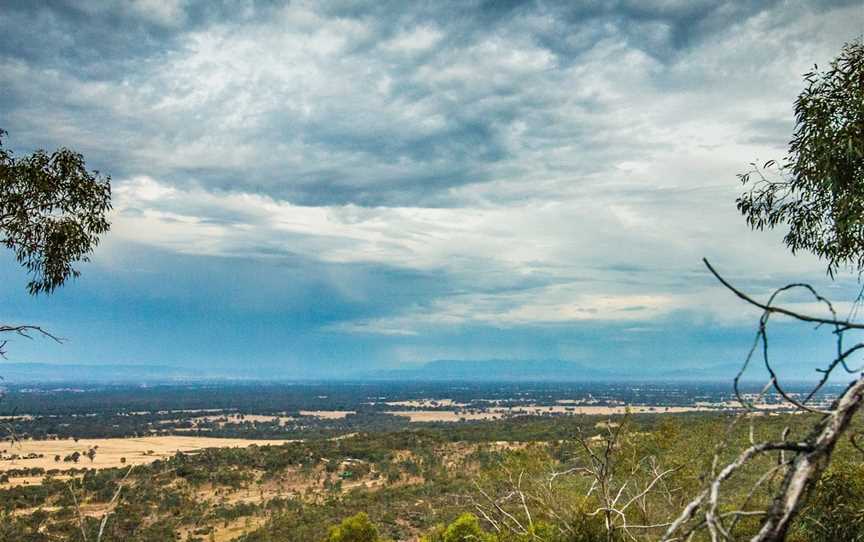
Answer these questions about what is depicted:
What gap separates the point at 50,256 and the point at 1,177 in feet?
5.21

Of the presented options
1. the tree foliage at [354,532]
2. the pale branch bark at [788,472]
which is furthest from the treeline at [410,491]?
the pale branch bark at [788,472]

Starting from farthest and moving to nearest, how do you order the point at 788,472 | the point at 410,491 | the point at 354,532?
the point at 410,491 → the point at 354,532 → the point at 788,472

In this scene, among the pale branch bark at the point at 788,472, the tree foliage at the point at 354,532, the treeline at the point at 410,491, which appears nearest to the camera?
the pale branch bark at the point at 788,472

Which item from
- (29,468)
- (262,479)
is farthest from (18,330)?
(29,468)

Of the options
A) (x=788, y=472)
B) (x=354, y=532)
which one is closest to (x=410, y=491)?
(x=354, y=532)

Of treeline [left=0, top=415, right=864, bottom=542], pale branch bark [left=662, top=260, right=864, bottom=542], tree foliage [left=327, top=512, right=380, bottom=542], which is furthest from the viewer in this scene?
tree foliage [left=327, top=512, right=380, bottom=542]

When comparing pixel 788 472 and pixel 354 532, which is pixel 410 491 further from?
pixel 788 472

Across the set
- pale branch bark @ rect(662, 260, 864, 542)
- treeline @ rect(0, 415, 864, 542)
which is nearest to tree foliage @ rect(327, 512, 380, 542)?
treeline @ rect(0, 415, 864, 542)

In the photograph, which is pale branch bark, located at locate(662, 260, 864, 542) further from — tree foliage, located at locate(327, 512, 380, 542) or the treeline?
tree foliage, located at locate(327, 512, 380, 542)

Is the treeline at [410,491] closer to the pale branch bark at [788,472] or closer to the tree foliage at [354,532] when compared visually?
the tree foliage at [354,532]

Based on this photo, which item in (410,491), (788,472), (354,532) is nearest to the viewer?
(788,472)

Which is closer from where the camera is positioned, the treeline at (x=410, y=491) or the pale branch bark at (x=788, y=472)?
the pale branch bark at (x=788, y=472)

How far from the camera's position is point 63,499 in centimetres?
3384

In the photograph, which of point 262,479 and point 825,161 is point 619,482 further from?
point 262,479
